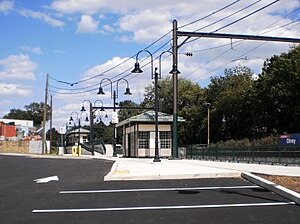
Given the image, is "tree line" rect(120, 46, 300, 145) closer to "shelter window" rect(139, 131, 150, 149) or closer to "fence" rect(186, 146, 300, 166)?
"shelter window" rect(139, 131, 150, 149)

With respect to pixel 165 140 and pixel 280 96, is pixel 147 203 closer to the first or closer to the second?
pixel 165 140

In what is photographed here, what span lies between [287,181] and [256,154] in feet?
43.1

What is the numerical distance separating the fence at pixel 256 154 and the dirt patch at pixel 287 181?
840 cm

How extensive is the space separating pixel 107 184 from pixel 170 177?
246 cm

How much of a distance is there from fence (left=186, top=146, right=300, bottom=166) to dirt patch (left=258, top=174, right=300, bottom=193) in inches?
331

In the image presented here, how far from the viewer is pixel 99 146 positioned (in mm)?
71750

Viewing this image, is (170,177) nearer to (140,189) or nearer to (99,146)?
(140,189)

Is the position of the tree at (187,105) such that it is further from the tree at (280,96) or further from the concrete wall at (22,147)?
the concrete wall at (22,147)

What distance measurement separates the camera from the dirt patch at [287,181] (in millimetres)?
13073

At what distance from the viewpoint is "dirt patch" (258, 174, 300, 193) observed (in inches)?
A: 515

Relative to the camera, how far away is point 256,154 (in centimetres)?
2766

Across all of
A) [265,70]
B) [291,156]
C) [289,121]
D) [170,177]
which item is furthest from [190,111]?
[170,177]

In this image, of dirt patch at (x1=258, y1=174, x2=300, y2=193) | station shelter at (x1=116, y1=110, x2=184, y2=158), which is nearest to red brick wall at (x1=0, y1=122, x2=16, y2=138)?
station shelter at (x1=116, y1=110, x2=184, y2=158)

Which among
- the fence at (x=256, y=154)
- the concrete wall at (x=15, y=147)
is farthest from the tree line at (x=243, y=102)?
the concrete wall at (x=15, y=147)
